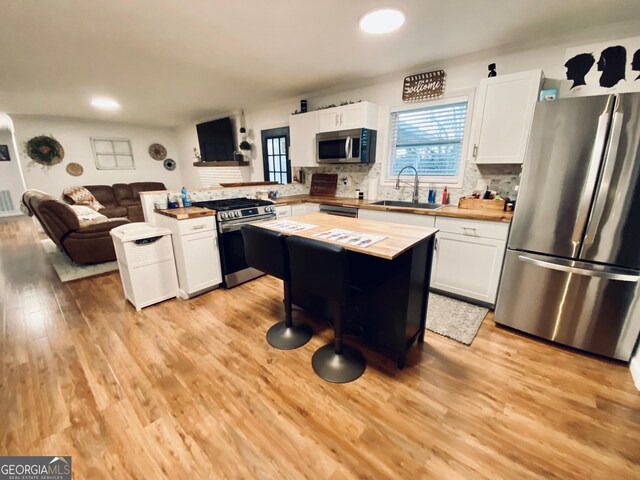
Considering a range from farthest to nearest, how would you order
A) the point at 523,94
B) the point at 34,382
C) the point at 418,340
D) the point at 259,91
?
the point at 259,91 < the point at 523,94 < the point at 418,340 < the point at 34,382

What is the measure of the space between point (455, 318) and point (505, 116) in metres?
1.86

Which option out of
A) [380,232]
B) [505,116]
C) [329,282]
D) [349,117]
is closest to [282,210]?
[349,117]

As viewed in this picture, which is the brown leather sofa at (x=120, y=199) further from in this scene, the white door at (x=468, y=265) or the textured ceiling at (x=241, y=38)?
the white door at (x=468, y=265)

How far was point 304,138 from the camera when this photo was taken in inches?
154

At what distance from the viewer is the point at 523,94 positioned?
2.23 m

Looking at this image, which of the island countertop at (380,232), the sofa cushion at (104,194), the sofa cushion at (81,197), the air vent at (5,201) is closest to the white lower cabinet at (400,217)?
the island countertop at (380,232)

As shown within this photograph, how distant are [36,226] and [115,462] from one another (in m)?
7.81

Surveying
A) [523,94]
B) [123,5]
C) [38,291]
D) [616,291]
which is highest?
[123,5]

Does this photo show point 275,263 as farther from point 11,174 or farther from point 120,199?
point 11,174

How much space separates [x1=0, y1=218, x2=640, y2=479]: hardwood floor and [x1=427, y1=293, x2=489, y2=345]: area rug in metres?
0.10

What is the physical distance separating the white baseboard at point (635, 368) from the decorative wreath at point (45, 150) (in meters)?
9.24

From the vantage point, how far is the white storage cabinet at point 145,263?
8.08ft

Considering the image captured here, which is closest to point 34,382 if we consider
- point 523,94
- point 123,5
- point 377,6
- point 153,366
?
point 153,366

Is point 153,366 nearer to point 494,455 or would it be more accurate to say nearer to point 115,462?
point 115,462
